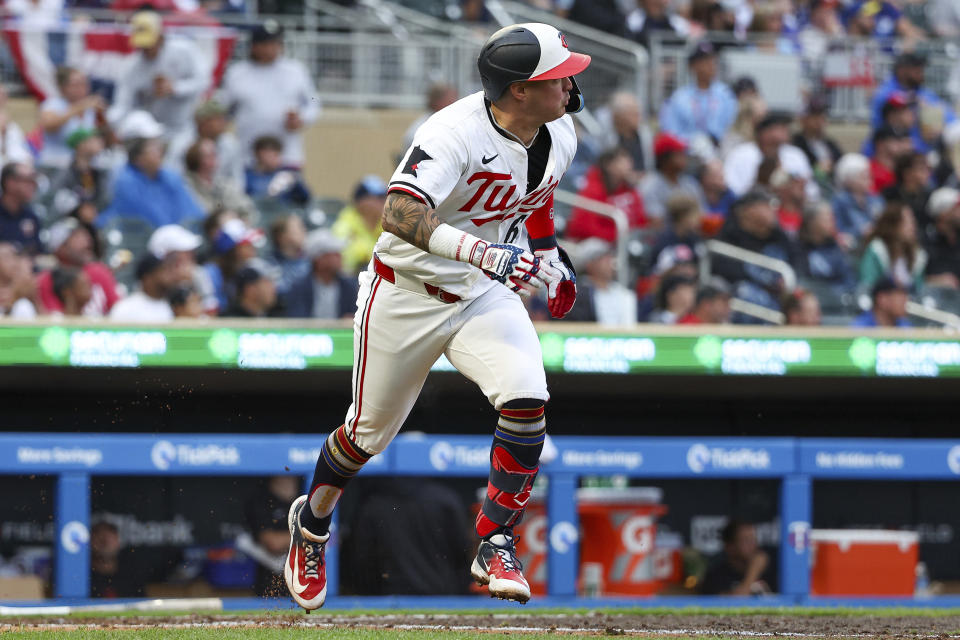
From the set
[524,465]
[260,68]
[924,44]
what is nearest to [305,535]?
[524,465]

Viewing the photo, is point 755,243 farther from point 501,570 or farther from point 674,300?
point 501,570

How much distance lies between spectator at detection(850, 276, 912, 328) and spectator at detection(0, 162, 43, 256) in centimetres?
548

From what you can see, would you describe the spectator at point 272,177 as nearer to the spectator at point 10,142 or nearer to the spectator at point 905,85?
the spectator at point 10,142

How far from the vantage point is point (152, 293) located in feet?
26.4

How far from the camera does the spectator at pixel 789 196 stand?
10.9 meters

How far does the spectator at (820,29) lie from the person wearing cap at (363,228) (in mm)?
5750

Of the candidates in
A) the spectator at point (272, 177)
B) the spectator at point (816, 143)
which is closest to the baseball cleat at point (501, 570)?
the spectator at point (272, 177)

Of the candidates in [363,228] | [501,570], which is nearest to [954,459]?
[363,228]

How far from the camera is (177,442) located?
7.57m

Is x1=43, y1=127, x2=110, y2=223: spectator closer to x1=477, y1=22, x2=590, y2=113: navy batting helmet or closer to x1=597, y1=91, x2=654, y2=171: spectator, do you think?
x1=597, y1=91, x2=654, y2=171: spectator

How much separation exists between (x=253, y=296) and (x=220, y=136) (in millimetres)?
2254

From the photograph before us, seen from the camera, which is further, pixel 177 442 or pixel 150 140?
pixel 150 140

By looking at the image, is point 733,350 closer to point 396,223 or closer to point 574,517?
point 574,517

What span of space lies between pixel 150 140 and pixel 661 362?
13.0ft
